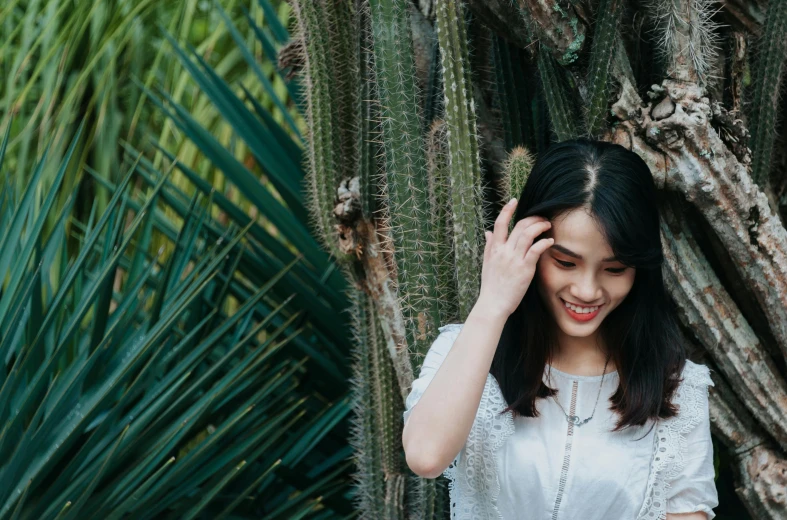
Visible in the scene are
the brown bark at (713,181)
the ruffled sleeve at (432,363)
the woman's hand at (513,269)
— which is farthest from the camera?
the brown bark at (713,181)

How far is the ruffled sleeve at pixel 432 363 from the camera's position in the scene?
54.2 inches

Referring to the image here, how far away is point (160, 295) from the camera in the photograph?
224cm

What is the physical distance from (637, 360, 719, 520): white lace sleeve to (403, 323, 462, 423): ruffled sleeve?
1.20 feet

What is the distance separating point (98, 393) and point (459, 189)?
38.6 inches

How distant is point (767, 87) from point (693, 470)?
3.02 ft

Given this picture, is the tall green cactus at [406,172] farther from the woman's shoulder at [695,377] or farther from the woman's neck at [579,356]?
the woman's shoulder at [695,377]

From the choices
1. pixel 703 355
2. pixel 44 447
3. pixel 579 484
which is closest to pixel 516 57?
pixel 703 355

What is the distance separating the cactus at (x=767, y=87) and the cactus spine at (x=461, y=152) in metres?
0.69

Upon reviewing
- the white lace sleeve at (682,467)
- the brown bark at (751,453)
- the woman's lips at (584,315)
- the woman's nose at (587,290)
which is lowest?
the white lace sleeve at (682,467)

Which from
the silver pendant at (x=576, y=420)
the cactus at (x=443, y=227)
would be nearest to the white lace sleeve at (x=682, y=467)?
the silver pendant at (x=576, y=420)

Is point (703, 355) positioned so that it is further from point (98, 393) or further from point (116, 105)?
point (116, 105)

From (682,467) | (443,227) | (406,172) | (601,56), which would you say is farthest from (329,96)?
(682,467)

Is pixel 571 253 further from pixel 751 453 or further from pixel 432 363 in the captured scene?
pixel 751 453

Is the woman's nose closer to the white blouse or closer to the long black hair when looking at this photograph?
the long black hair
